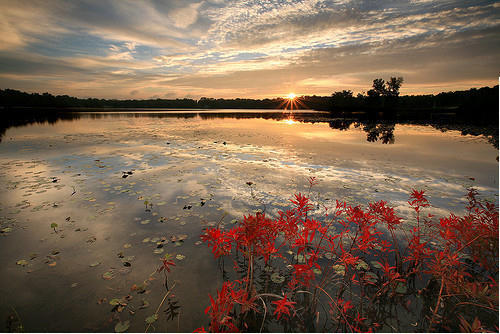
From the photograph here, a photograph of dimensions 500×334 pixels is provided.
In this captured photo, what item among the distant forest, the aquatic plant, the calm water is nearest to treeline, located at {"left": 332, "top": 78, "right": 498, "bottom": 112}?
the distant forest

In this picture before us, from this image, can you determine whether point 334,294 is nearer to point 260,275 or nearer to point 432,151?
point 260,275

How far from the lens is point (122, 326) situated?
345 centimetres

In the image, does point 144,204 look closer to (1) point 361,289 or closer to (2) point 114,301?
(2) point 114,301

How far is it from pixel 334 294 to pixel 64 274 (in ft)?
18.5

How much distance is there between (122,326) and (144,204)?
4.68 m

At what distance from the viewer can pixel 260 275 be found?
4.61m

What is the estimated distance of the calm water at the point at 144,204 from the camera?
3977 millimetres

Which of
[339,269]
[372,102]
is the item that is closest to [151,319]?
[339,269]

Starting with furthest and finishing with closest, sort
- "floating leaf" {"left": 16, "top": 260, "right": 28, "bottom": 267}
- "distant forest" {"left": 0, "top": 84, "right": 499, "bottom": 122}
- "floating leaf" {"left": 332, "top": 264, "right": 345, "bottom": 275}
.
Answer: "distant forest" {"left": 0, "top": 84, "right": 499, "bottom": 122}, "floating leaf" {"left": 16, "top": 260, "right": 28, "bottom": 267}, "floating leaf" {"left": 332, "top": 264, "right": 345, "bottom": 275}

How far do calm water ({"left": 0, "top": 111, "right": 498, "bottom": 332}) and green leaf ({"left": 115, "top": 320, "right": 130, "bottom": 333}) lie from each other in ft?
0.35

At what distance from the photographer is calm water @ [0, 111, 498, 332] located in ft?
Result: 13.0

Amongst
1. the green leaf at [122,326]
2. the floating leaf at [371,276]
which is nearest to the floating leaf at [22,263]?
the green leaf at [122,326]

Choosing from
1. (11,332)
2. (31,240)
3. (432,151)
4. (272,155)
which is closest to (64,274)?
(11,332)

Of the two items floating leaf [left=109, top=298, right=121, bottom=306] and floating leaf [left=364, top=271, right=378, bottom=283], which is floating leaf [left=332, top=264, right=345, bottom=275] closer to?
floating leaf [left=364, top=271, right=378, bottom=283]
